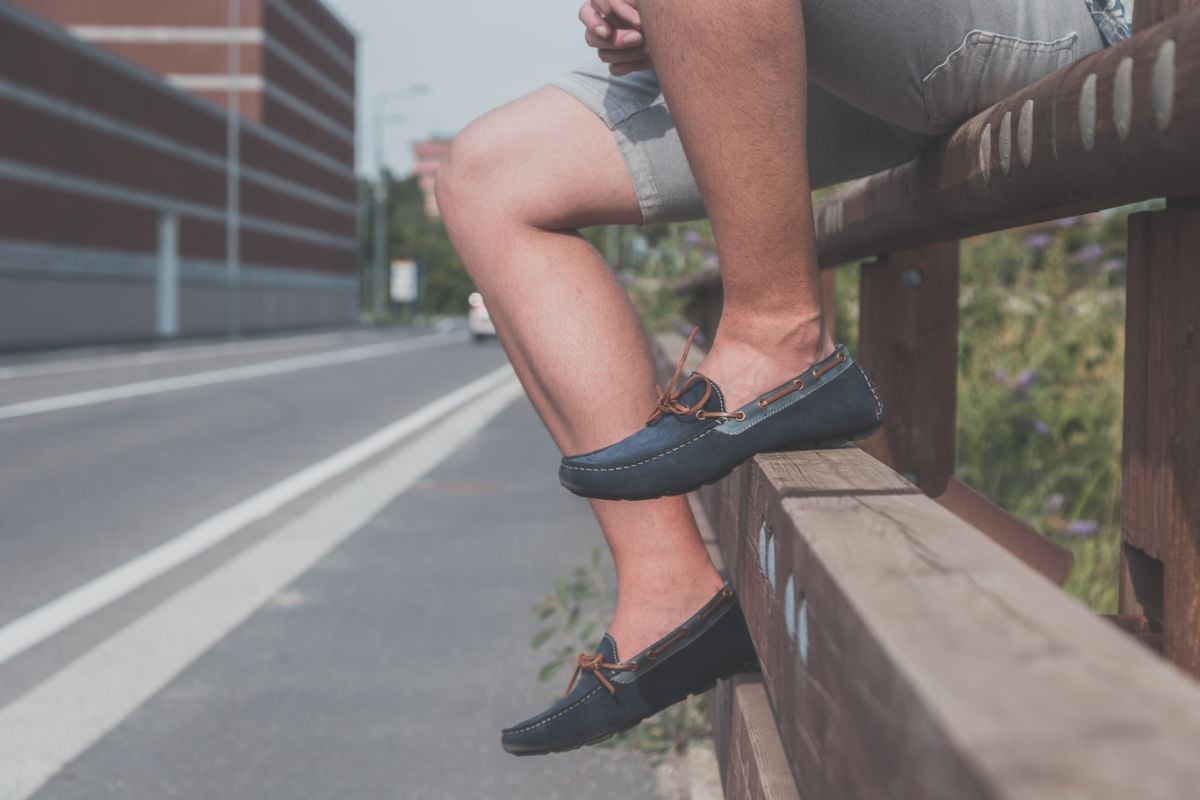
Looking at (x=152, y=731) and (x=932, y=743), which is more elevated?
(x=932, y=743)

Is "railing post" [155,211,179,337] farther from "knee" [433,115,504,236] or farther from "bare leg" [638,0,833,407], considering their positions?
"bare leg" [638,0,833,407]

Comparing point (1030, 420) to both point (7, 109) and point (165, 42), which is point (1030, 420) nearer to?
point (7, 109)

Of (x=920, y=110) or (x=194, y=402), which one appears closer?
(x=920, y=110)

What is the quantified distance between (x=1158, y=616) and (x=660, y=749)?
1996 mm

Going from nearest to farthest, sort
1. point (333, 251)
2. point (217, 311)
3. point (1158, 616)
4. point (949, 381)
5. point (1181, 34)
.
Result: point (1181, 34), point (1158, 616), point (949, 381), point (217, 311), point (333, 251)

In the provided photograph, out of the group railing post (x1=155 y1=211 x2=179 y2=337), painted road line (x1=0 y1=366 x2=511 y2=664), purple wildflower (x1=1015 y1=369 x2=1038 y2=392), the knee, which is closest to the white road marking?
painted road line (x1=0 y1=366 x2=511 y2=664)

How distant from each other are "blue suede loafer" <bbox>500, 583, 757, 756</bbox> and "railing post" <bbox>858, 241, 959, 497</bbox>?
69 centimetres

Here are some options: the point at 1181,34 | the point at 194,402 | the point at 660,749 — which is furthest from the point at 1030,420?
the point at 194,402

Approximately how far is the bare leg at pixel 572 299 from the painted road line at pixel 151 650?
1765 mm

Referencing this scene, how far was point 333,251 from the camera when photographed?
69.9 meters

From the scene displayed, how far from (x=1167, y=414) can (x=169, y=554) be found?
4.92m

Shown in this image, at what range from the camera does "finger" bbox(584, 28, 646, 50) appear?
1722 mm

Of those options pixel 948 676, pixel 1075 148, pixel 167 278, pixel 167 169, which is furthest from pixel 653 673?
pixel 167 169

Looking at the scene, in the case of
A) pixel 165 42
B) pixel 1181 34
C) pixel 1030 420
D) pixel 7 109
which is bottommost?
pixel 1030 420
